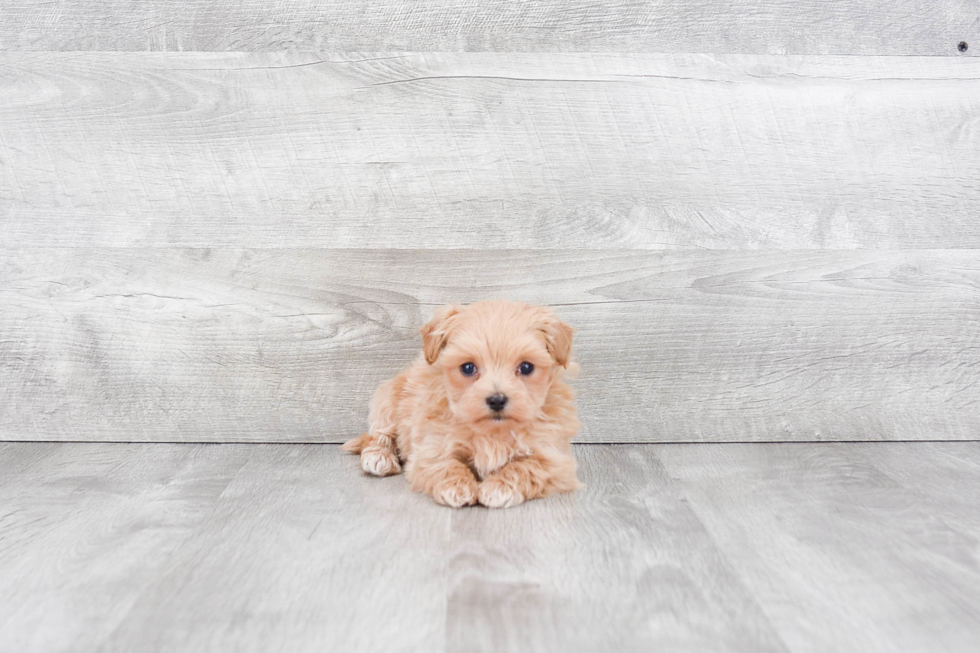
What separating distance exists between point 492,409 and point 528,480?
0.19 m

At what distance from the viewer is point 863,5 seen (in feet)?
6.49

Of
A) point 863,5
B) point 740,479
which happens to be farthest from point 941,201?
point 740,479

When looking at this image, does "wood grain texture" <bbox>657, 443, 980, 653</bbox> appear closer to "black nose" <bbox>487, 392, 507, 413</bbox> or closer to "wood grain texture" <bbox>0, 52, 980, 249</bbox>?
"black nose" <bbox>487, 392, 507, 413</bbox>

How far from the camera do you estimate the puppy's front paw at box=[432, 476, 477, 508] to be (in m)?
1.53

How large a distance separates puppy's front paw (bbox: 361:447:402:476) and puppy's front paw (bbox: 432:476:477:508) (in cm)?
24

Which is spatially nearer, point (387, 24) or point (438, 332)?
point (438, 332)

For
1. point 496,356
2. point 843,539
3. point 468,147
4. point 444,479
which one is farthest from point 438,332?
point 843,539

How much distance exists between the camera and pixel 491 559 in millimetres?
1286

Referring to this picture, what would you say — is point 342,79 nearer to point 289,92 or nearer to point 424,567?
point 289,92

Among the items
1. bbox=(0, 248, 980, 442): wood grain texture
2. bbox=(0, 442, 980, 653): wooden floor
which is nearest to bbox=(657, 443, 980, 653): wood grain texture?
bbox=(0, 442, 980, 653): wooden floor

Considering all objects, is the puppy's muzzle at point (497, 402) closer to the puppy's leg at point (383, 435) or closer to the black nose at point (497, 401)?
the black nose at point (497, 401)

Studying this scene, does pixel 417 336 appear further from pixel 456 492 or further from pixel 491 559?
pixel 491 559

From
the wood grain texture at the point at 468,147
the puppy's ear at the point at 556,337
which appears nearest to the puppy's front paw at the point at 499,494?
the puppy's ear at the point at 556,337

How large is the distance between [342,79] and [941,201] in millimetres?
1623
